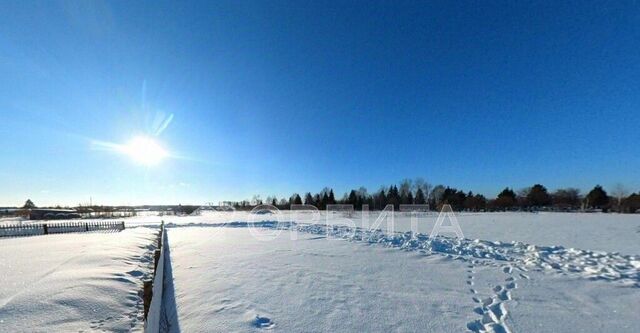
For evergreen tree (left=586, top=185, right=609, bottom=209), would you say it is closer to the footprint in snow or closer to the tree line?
the tree line

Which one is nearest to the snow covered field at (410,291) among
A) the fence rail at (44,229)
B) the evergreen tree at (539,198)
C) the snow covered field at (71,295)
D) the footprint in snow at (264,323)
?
the footprint in snow at (264,323)

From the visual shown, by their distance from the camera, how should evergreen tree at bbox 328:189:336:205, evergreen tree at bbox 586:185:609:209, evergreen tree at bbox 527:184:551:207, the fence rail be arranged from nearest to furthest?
the fence rail < evergreen tree at bbox 586:185:609:209 < evergreen tree at bbox 527:184:551:207 < evergreen tree at bbox 328:189:336:205

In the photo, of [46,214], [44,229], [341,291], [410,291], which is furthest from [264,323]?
[46,214]

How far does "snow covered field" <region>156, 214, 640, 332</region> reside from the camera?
4439 millimetres

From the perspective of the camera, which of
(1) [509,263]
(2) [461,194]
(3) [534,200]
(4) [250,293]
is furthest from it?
(2) [461,194]

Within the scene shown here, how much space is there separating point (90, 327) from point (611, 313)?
27.3ft

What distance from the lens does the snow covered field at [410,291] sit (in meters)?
4.44

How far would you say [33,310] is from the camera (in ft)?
15.4

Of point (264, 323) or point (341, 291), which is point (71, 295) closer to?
point (264, 323)

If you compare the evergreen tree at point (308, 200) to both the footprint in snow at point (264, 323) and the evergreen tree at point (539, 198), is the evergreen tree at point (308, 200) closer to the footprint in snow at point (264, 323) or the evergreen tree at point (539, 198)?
the evergreen tree at point (539, 198)

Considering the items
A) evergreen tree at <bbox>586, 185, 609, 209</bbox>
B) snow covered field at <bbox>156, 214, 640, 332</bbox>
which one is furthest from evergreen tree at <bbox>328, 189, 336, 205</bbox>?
snow covered field at <bbox>156, 214, 640, 332</bbox>

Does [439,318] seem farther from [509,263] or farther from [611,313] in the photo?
[509,263]

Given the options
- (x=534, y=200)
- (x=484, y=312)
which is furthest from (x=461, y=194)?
(x=484, y=312)

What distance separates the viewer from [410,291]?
5.92 m
